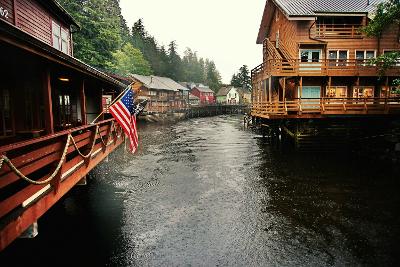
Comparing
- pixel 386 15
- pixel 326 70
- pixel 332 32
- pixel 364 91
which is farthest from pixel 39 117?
pixel 364 91

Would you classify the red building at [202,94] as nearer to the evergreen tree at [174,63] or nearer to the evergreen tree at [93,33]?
the evergreen tree at [174,63]

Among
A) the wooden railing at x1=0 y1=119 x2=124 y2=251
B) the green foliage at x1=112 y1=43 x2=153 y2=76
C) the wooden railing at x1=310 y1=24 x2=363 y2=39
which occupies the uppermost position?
the green foliage at x1=112 y1=43 x2=153 y2=76

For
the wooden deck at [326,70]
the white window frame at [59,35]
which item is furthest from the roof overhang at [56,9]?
the wooden deck at [326,70]

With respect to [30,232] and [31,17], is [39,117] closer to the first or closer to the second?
[31,17]

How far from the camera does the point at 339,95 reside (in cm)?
2842

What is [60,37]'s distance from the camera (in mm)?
18906

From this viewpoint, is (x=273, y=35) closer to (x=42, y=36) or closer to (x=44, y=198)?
(x=42, y=36)

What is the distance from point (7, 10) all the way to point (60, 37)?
6.53 meters

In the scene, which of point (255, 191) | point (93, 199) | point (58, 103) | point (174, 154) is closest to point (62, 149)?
point (93, 199)

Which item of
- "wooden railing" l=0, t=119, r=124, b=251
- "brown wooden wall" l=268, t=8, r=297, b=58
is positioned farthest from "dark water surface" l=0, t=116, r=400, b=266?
"brown wooden wall" l=268, t=8, r=297, b=58

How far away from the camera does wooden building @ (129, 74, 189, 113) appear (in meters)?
62.5

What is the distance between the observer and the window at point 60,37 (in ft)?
58.5

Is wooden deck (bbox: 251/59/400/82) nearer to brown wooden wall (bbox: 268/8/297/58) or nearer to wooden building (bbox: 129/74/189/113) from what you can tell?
brown wooden wall (bbox: 268/8/297/58)

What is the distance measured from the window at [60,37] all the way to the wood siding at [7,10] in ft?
15.6
